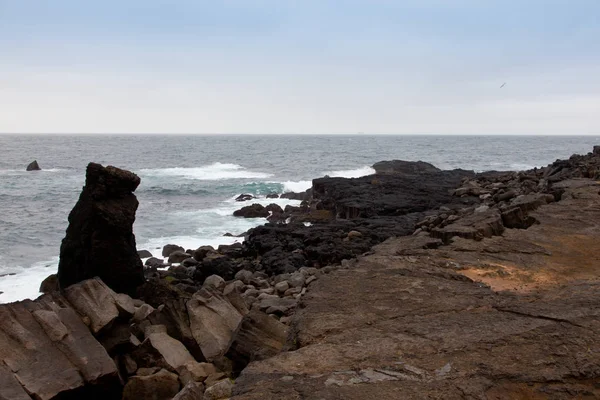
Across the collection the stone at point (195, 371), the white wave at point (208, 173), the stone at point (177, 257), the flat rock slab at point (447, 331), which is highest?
the flat rock slab at point (447, 331)

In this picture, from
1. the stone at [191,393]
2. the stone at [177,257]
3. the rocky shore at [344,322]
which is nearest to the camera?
the rocky shore at [344,322]

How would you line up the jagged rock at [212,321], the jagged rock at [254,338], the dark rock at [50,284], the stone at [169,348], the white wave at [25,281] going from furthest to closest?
the white wave at [25,281], the dark rock at [50,284], the jagged rock at [212,321], the stone at [169,348], the jagged rock at [254,338]

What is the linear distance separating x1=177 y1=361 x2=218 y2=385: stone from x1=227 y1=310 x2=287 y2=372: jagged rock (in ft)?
0.81

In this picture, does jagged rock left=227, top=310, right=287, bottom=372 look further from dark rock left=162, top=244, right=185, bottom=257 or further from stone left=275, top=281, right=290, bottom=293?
dark rock left=162, top=244, right=185, bottom=257

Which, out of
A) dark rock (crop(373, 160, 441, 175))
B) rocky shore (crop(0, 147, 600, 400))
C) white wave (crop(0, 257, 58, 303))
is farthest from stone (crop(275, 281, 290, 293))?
dark rock (crop(373, 160, 441, 175))

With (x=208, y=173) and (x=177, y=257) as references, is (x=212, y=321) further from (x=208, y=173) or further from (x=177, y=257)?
(x=208, y=173)

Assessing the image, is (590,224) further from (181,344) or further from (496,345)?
(181,344)

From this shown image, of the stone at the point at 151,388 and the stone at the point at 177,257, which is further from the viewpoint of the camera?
the stone at the point at 177,257

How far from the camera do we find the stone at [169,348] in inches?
231

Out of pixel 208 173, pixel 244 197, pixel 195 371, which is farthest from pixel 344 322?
pixel 208 173

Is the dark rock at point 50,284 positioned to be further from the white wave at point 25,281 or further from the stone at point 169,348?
the stone at point 169,348

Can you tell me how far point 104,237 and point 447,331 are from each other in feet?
23.5

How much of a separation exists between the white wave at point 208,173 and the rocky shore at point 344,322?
114 feet

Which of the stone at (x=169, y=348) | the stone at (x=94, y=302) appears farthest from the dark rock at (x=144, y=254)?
the stone at (x=169, y=348)
